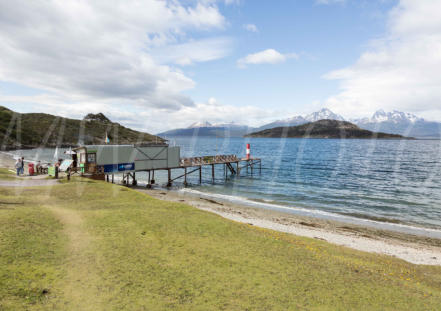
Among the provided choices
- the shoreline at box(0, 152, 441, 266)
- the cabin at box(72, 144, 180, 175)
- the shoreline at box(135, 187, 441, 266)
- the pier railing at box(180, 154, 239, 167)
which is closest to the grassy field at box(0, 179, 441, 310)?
the shoreline at box(135, 187, 441, 266)

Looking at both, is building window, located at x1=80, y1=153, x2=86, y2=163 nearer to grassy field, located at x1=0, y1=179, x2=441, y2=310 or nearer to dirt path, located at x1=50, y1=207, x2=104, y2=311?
grassy field, located at x1=0, y1=179, x2=441, y2=310

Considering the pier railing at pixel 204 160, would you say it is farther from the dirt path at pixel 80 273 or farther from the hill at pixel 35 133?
the hill at pixel 35 133

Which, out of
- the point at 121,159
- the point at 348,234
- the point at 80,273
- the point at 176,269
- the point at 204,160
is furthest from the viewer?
the point at 204,160

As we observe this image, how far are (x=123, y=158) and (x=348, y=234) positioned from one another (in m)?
31.5

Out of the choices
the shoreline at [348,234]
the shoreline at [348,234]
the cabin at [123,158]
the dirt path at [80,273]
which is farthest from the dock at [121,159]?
the dirt path at [80,273]

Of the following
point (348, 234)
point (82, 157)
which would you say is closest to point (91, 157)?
point (82, 157)

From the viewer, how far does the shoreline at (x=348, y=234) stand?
19.3 m

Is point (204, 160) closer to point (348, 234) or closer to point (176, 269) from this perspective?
point (348, 234)

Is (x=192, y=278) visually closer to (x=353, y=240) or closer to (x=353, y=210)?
(x=353, y=240)

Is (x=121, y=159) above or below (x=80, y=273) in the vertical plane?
above

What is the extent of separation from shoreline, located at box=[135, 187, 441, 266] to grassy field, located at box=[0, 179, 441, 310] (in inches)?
154

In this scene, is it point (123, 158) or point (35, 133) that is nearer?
point (123, 158)

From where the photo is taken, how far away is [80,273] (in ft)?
31.1

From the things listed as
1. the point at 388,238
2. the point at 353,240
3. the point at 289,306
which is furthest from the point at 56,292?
the point at 388,238
